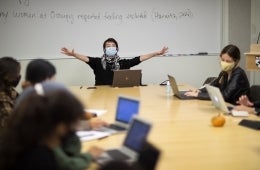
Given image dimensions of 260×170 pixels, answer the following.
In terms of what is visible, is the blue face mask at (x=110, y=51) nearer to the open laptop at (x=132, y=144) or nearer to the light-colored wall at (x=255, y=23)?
the light-colored wall at (x=255, y=23)

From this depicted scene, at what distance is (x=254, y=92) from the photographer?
3.76m

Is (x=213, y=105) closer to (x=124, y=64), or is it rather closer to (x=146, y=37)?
(x=124, y=64)

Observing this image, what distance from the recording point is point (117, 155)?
6.31 ft

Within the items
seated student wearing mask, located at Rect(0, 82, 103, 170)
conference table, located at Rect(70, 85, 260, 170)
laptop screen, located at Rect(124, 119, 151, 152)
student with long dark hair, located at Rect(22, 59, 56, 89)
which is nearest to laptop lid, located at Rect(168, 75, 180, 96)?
conference table, located at Rect(70, 85, 260, 170)

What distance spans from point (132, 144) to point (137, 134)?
0.33ft

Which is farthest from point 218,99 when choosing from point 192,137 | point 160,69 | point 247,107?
point 160,69

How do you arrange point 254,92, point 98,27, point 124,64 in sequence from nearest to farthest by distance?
point 254,92, point 124,64, point 98,27

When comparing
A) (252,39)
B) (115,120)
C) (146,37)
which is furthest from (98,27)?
(115,120)

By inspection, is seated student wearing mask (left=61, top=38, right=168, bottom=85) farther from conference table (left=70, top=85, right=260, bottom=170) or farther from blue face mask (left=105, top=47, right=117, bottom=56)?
conference table (left=70, top=85, right=260, bottom=170)

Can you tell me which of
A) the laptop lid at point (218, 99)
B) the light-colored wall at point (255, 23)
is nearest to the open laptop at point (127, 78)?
the laptop lid at point (218, 99)

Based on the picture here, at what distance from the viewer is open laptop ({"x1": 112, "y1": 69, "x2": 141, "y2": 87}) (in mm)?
4566

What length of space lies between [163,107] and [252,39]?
3152 mm

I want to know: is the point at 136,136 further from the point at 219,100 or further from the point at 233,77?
the point at 233,77

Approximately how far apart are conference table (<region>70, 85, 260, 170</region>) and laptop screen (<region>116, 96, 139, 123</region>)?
6.0 inches
